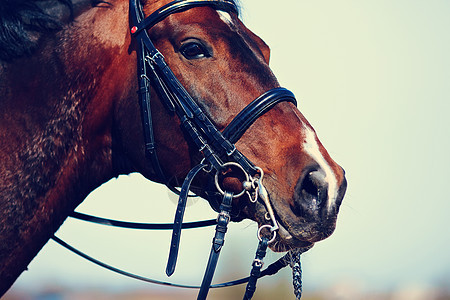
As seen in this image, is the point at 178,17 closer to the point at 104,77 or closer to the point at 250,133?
the point at 104,77

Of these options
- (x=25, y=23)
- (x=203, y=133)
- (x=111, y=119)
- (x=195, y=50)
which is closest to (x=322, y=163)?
(x=203, y=133)

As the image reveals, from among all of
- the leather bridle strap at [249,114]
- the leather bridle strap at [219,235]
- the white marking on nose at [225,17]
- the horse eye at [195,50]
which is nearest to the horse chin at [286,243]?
the leather bridle strap at [219,235]

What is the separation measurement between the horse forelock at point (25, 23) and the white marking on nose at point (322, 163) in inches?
70.5

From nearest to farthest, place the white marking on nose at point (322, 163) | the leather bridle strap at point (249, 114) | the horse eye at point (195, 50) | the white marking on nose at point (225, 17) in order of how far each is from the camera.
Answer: the white marking on nose at point (322, 163), the leather bridle strap at point (249, 114), the horse eye at point (195, 50), the white marking on nose at point (225, 17)

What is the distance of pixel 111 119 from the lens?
3512 mm

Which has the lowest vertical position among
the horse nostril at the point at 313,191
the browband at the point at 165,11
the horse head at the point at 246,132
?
the horse nostril at the point at 313,191

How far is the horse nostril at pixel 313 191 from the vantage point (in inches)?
118

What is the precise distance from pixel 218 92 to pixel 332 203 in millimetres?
1003

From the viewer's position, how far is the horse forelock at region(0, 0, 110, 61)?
326 cm

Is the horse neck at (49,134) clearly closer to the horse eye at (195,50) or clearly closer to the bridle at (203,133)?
the bridle at (203,133)

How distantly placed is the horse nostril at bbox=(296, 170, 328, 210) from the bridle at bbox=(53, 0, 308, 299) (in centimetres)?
22

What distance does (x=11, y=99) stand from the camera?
10.6ft

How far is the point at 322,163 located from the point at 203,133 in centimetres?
79

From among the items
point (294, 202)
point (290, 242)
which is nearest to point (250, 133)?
point (294, 202)
